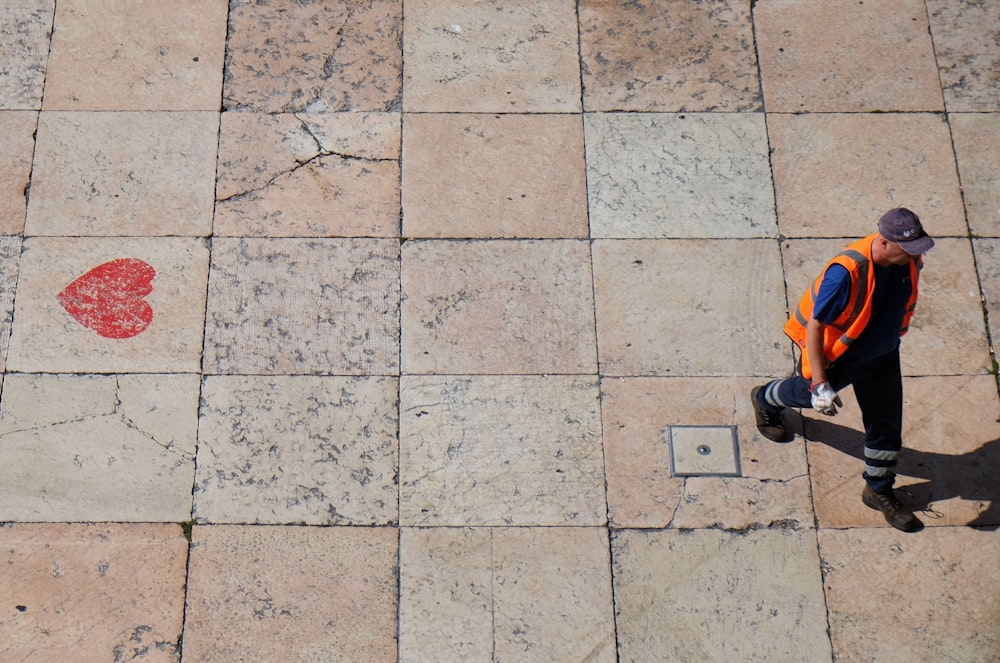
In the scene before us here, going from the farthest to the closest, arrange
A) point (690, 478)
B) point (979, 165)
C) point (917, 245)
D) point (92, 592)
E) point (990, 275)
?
point (979, 165) < point (990, 275) < point (690, 478) < point (92, 592) < point (917, 245)

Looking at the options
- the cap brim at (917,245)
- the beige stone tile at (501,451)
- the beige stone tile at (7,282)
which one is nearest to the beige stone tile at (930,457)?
the beige stone tile at (501,451)

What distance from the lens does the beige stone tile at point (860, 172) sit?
5715 mm

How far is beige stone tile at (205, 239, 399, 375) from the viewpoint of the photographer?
5.36 meters

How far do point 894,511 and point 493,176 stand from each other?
9.89ft

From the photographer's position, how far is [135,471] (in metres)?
5.11

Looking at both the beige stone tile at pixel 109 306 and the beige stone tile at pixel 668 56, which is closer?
the beige stone tile at pixel 109 306

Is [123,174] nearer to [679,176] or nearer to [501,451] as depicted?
[501,451]

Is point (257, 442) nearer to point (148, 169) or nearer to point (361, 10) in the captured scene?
point (148, 169)

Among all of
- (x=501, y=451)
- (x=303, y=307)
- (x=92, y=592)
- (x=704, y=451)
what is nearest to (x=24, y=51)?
(x=303, y=307)

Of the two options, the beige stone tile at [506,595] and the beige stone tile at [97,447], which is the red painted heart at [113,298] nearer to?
the beige stone tile at [97,447]

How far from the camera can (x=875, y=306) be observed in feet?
13.9

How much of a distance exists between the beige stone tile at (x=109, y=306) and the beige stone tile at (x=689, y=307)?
2.44m

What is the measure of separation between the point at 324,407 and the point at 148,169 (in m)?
1.93

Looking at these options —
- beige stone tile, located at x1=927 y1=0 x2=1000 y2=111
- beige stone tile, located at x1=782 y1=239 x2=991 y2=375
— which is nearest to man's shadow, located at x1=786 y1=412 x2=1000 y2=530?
beige stone tile, located at x1=782 y1=239 x2=991 y2=375
